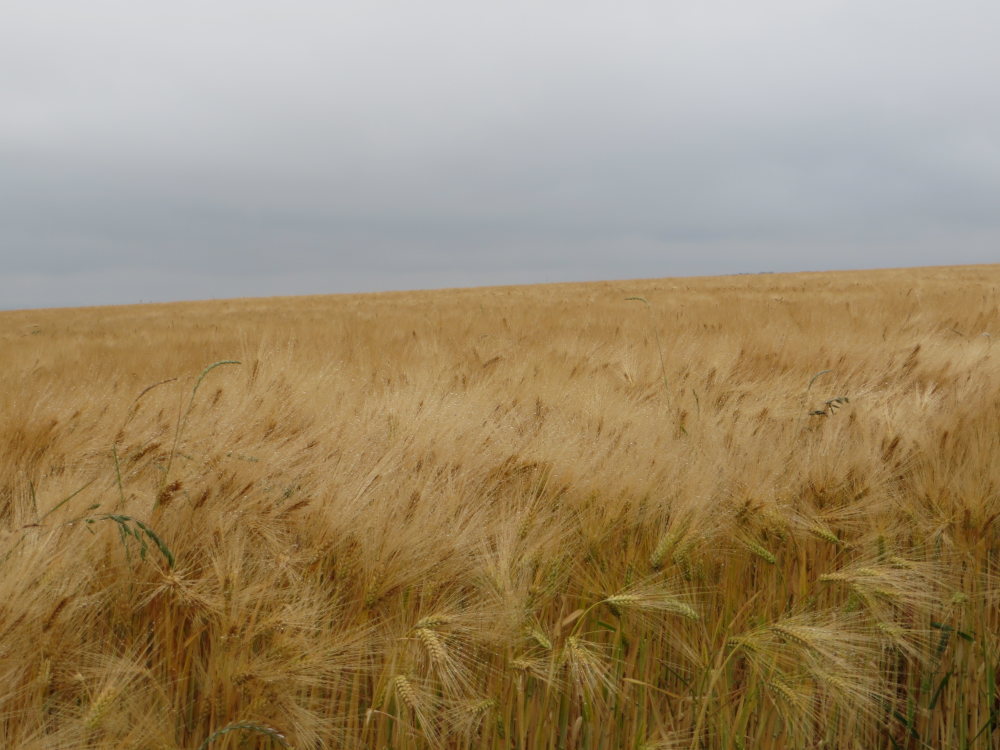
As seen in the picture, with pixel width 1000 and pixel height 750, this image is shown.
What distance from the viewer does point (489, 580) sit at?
1.02 m

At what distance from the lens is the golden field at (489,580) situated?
33.1 inches

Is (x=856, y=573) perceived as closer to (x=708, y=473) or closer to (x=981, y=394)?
(x=708, y=473)

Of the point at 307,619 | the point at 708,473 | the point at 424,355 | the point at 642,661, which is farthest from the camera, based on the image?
the point at 424,355

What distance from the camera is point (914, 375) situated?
8.32 feet

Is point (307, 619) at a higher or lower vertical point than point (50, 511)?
lower

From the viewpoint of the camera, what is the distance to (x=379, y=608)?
99 cm

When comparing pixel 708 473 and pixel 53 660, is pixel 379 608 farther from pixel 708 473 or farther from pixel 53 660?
A: pixel 708 473

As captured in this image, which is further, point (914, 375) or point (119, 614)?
point (914, 375)

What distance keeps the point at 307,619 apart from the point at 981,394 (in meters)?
2.22

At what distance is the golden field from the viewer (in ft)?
2.76

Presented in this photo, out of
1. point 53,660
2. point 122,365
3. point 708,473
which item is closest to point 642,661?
point 708,473

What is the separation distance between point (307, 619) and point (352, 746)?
19 centimetres

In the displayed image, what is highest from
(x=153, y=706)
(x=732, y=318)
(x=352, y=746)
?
(x=732, y=318)

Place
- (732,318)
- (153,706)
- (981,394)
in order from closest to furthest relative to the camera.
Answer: (153,706) → (981,394) → (732,318)
